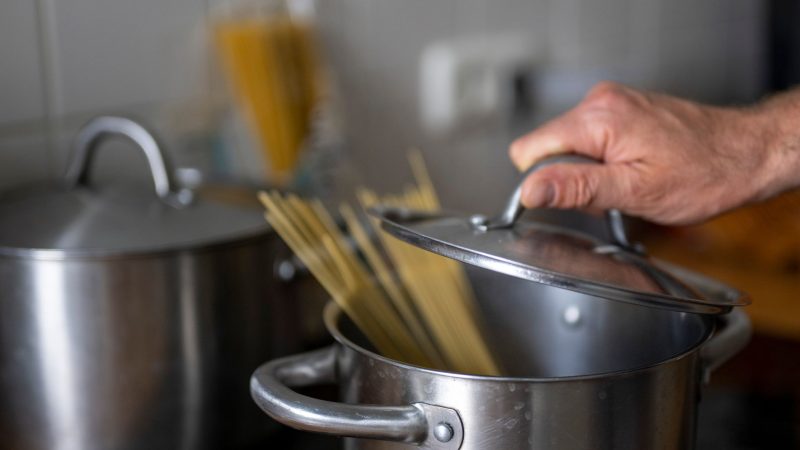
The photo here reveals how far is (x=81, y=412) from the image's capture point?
1.92ft

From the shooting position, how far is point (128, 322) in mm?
579

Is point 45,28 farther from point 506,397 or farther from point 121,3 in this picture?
point 506,397

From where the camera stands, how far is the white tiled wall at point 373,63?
762 mm

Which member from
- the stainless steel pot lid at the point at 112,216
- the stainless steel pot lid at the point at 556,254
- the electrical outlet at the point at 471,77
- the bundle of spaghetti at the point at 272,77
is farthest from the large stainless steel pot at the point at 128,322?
the electrical outlet at the point at 471,77

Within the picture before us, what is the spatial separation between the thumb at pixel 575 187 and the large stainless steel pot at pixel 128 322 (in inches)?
7.1

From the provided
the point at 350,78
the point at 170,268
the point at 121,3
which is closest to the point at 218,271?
the point at 170,268

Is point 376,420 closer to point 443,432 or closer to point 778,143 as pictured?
point 443,432

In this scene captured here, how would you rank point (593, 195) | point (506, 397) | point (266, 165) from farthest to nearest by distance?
point (266, 165)
point (593, 195)
point (506, 397)

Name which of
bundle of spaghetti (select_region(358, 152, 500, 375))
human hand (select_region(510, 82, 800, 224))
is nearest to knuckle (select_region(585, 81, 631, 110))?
human hand (select_region(510, 82, 800, 224))

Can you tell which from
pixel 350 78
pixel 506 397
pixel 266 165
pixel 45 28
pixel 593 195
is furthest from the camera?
pixel 350 78

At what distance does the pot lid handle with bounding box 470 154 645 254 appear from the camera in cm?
53

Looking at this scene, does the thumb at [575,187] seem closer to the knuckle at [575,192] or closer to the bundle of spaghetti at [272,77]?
the knuckle at [575,192]

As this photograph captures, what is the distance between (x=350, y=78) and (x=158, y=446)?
0.51 meters

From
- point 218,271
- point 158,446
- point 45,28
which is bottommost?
point 158,446
